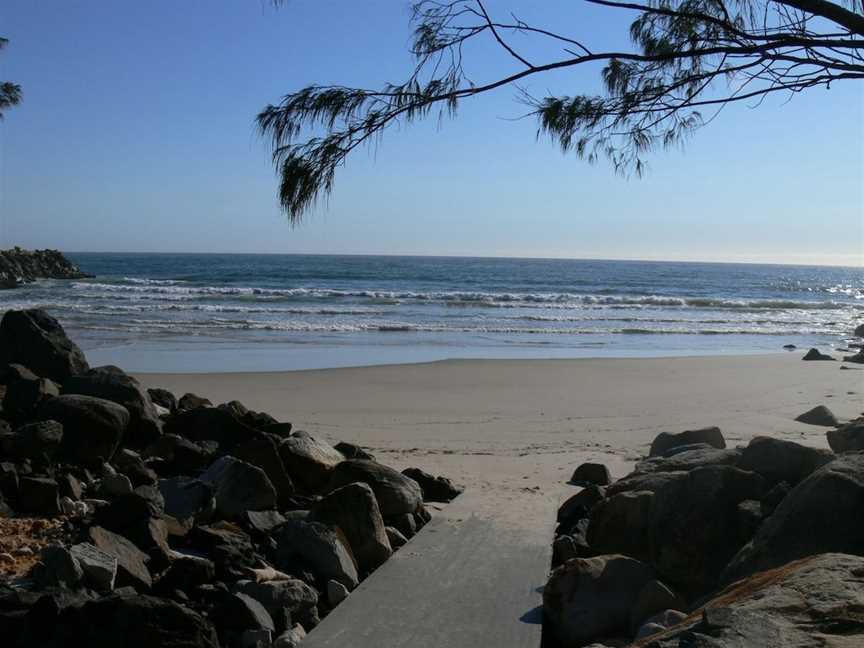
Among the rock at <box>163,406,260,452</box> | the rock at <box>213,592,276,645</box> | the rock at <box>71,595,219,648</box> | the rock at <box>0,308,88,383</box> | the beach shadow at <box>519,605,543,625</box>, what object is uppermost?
the rock at <box>0,308,88,383</box>

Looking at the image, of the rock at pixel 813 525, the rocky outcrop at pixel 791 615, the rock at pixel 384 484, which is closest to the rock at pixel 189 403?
the rock at pixel 384 484

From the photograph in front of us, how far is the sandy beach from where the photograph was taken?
753 centimetres

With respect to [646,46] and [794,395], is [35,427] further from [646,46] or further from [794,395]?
[794,395]

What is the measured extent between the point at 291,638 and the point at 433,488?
2.64m

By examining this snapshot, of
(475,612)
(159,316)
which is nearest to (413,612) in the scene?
(475,612)

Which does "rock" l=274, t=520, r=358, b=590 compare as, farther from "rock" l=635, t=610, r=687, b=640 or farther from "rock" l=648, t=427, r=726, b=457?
"rock" l=648, t=427, r=726, b=457

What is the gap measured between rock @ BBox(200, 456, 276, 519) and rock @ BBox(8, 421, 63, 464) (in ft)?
3.39

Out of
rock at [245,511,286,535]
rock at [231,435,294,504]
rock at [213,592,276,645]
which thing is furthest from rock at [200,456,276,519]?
rock at [213,592,276,645]

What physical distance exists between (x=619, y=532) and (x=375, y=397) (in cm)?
695

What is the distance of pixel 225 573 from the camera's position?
4125 millimetres

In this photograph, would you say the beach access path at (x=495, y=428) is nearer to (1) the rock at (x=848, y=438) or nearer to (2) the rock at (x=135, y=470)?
(1) the rock at (x=848, y=438)

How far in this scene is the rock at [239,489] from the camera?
5.07m

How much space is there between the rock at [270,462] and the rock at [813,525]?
2.74 m

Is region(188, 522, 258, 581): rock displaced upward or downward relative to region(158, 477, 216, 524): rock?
downward
